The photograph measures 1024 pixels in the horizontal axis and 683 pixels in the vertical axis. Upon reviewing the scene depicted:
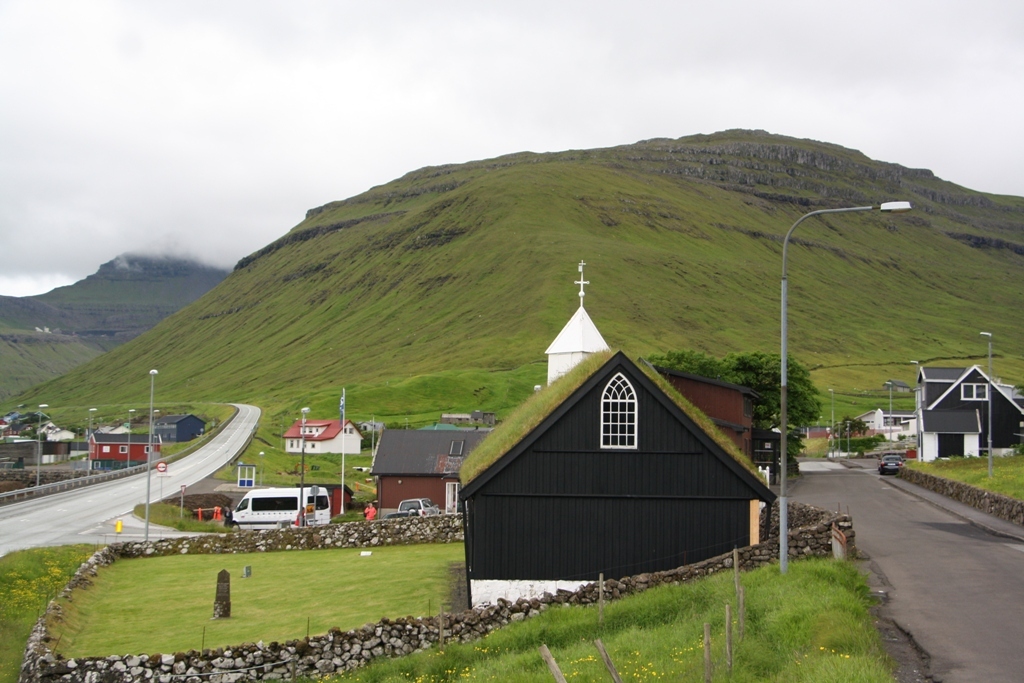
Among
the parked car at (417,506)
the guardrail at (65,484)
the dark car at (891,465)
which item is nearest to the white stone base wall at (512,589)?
the parked car at (417,506)

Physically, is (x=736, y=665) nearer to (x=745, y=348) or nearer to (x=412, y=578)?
(x=412, y=578)

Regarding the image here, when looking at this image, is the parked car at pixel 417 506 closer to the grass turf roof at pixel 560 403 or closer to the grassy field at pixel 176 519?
the grassy field at pixel 176 519

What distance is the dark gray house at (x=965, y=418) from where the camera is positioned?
71750 mm

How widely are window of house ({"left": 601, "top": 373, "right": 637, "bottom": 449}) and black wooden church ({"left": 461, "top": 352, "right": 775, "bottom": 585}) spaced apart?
1.1 inches

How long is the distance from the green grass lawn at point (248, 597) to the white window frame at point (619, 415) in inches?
274

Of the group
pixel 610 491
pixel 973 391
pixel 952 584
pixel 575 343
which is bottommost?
pixel 952 584

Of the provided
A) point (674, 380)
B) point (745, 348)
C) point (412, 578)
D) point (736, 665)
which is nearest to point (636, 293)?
point (745, 348)

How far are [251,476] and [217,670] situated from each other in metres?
61.0

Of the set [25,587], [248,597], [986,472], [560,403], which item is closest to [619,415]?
[560,403]

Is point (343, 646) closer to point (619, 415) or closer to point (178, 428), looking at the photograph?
point (619, 415)

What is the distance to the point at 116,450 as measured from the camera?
125m

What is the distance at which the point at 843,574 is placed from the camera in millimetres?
20203

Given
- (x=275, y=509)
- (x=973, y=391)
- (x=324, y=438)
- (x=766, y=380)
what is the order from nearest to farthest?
1. (x=275, y=509)
2. (x=973, y=391)
3. (x=766, y=380)
4. (x=324, y=438)

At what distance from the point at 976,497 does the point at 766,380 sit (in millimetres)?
36424
